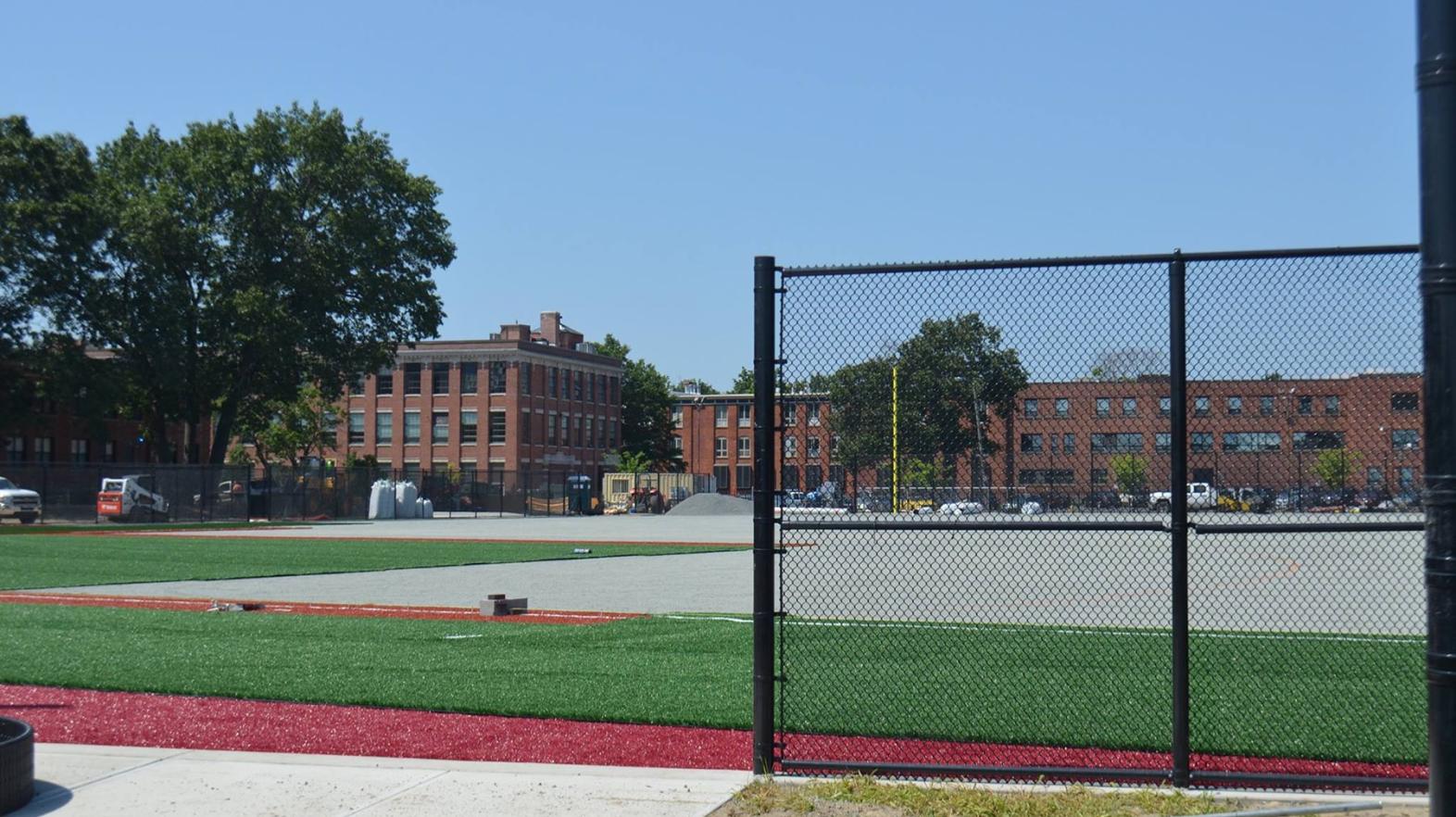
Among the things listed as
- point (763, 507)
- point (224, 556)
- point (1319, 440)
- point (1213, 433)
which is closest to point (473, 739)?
point (763, 507)

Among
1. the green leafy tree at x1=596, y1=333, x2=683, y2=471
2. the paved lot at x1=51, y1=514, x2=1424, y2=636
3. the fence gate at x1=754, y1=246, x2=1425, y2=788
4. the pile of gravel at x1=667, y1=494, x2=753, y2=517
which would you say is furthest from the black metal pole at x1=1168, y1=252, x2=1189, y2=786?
the green leafy tree at x1=596, y1=333, x2=683, y2=471

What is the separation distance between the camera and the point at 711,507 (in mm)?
82812

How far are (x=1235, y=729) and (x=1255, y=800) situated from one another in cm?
212

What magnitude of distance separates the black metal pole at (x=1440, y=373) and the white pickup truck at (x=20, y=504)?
56.4m

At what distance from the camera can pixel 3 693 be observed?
10977mm

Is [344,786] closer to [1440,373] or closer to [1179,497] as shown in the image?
[1179,497]

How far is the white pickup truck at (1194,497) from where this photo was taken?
7547 mm

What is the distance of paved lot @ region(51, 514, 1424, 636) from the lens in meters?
15.5

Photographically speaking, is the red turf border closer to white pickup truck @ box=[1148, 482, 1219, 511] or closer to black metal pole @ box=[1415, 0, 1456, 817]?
white pickup truck @ box=[1148, 482, 1219, 511]

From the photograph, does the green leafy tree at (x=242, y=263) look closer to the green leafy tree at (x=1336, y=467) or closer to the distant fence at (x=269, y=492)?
the distant fence at (x=269, y=492)

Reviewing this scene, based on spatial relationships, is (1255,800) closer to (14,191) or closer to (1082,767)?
(1082,767)

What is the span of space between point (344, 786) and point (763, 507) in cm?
282

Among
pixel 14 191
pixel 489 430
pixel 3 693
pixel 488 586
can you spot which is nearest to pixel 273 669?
pixel 3 693

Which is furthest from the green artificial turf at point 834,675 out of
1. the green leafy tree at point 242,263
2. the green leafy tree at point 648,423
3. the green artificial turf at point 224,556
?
the green leafy tree at point 648,423
